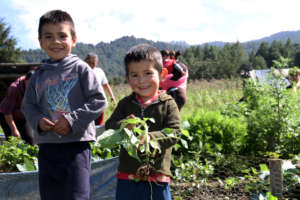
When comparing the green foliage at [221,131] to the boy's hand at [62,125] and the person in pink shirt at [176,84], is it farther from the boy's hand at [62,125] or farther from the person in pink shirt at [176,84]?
the boy's hand at [62,125]

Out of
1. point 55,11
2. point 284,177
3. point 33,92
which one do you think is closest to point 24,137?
point 33,92

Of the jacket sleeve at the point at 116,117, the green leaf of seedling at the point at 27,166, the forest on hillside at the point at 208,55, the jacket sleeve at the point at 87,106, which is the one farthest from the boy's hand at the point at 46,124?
the forest on hillside at the point at 208,55

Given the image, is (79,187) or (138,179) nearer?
(138,179)

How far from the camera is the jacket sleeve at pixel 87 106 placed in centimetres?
158

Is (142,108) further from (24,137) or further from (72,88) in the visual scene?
(24,137)

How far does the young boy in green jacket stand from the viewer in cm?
146

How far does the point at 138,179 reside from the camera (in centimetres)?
136

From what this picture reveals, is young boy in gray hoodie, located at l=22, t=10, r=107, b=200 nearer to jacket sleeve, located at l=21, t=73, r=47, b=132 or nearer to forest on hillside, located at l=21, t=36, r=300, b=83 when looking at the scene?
jacket sleeve, located at l=21, t=73, r=47, b=132

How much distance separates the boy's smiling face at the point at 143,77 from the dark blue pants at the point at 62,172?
0.54 meters

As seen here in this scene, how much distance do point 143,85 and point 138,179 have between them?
0.47 m

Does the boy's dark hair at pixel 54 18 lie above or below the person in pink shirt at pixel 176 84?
above

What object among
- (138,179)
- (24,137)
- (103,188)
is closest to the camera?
(138,179)

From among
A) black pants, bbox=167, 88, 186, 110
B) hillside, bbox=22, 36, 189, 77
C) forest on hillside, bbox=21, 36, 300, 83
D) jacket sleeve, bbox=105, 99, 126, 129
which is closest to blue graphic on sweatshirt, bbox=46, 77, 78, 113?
jacket sleeve, bbox=105, 99, 126, 129

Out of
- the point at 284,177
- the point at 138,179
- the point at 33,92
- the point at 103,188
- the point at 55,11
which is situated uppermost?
the point at 55,11
